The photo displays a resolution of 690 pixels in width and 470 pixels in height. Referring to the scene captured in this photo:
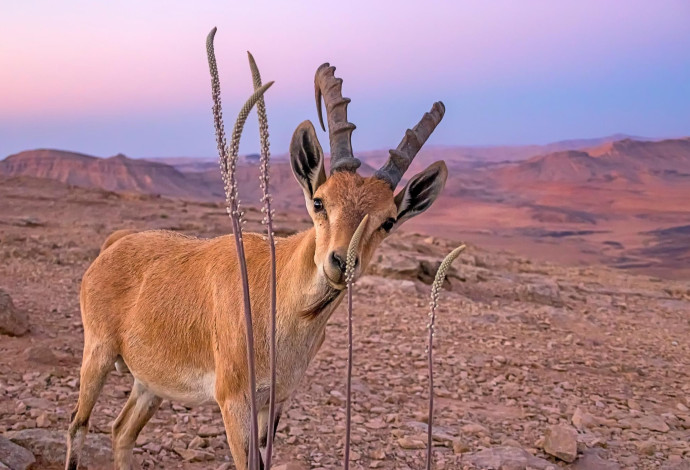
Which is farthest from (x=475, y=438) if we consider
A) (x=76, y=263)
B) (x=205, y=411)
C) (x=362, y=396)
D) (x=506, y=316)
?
Answer: (x=76, y=263)

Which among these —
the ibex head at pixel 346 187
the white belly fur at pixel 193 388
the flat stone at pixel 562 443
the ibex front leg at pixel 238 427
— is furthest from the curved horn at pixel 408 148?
the flat stone at pixel 562 443

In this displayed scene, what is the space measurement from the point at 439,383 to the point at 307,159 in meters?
5.15

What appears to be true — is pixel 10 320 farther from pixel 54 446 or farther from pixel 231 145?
pixel 231 145

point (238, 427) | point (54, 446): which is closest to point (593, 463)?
point (238, 427)

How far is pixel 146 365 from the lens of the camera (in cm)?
455

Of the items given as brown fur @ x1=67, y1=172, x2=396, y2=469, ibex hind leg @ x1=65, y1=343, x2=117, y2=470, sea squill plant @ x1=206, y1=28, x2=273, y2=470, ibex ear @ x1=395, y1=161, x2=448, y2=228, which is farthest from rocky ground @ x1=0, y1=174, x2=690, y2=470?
sea squill plant @ x1=206, y1=28, x2=273, y2=470

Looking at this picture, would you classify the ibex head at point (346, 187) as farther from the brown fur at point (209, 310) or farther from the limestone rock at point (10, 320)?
the limestone rock at point (10, 320)

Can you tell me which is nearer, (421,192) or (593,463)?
(421,192)

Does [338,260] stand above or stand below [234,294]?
above

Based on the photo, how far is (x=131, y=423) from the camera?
202 inches

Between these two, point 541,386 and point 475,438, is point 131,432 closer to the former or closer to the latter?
point 475,438

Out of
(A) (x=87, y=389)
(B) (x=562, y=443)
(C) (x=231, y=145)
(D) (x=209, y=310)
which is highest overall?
(C) (x=231, y=145)

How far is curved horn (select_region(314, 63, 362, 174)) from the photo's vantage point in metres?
3.91

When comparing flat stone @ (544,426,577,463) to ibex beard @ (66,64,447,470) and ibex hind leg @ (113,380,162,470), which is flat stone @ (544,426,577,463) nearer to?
ibex beard @ (66,64,447,470)
